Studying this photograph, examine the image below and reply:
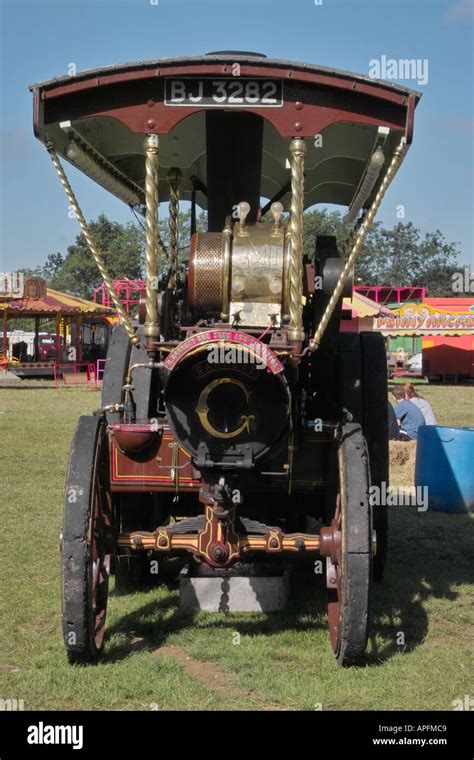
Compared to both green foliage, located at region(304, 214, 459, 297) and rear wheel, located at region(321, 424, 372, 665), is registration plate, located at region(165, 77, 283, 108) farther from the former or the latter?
green foliage, located at region(304, 214, 459, 297)

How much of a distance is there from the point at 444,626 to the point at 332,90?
308 cm

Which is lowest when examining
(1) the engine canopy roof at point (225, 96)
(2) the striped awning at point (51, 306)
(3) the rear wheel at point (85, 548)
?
(3) the rear wheel at point (85, 548)

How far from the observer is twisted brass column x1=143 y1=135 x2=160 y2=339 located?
4.66 metres

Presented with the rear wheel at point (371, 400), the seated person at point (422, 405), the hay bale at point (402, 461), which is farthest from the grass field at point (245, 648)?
the seated person at point (422, 405)

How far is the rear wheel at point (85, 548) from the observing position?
14.5ft

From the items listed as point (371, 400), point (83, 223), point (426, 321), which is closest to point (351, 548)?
point (371, 400)

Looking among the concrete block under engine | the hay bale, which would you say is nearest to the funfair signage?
the hay bale

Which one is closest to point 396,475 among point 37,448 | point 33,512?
point 33,512

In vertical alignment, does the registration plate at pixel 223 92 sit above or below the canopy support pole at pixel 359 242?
above

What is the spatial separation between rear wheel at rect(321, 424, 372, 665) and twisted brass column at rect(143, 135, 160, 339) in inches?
44.0

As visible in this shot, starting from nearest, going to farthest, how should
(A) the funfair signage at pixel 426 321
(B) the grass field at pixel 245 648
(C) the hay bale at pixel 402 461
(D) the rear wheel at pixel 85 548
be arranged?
(B) the grass field at pixel 245 648 → (D) the rear wheel at pixel 85 548 → (C) the hay bale at pixel 402 461 → (A) the funfair signage at pixel 426 321

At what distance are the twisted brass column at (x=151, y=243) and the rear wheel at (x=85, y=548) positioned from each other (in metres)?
0.61

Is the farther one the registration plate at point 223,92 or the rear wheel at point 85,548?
the registration plate at point 223,92

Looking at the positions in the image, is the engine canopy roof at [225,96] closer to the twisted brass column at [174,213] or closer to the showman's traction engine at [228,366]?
the showman's traction engine at [228,366]
